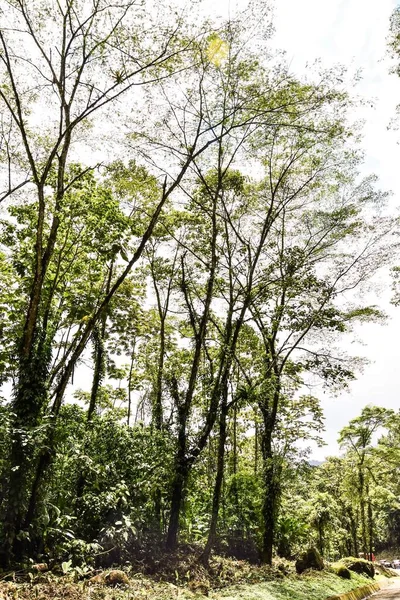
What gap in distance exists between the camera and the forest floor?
611 cm

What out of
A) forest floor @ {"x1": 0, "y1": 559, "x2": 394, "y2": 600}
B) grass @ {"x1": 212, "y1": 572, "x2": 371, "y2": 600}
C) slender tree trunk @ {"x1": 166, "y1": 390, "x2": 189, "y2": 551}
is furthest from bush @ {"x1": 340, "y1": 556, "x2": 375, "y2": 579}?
slender tree trunk @ {"x1": 166, "y1": 390, "x2": 189, "y2": 551}

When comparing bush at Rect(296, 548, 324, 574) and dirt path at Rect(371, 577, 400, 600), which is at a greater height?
bush at Rect(296, 548, 324, 574)

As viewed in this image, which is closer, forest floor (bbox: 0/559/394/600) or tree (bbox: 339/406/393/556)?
forest floor (bbox: 0/559/394/600)

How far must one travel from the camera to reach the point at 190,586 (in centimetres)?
780

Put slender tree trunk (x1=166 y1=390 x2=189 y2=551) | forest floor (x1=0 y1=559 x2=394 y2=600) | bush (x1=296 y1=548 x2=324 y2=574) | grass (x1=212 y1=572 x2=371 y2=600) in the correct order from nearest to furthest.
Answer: forest floor (x1=0 y1=559 x2=394 y2=600) < grass (x1=212 y1=572 x2=371 y2=600) < slender tree trunk (x1=166 y1=390 x2=189 y2=551) < bush (x1=296 y1=548 x2=324 y2=574)

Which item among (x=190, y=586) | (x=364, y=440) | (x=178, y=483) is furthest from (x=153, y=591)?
(x=364, y=440)

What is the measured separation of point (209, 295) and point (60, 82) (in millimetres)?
6478

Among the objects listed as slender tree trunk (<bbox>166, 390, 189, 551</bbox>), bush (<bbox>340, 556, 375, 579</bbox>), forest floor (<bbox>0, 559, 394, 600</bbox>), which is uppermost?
slender tree trunk (<bbox>166, 390, 189, 551</bbox>)

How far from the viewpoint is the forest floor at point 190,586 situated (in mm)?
6113

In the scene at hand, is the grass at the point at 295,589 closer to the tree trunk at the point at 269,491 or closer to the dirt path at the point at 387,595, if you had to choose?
the dirt path at the point at 387,595

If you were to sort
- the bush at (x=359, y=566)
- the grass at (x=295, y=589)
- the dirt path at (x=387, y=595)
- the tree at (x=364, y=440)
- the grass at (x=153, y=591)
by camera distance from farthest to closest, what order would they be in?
the tree at (x=364, y=440) → the bush at (x=359, y=566) → the dirt path at (x=387, y=595) → the grass at (x=295, y=589) → the grass at (x=153, y=591)

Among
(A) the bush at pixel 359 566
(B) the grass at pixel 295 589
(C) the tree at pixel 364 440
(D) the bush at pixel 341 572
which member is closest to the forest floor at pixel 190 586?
(B) the grass at pixel 295 589

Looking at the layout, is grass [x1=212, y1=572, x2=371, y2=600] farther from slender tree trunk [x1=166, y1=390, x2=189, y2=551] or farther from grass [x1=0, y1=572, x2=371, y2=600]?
slender tree trunk [x1=166, y1=390, x2=189, y2=551]

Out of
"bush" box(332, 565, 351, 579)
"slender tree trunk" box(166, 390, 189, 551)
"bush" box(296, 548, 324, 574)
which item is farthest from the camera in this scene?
"bush" box(332, 565, 351, 579)
